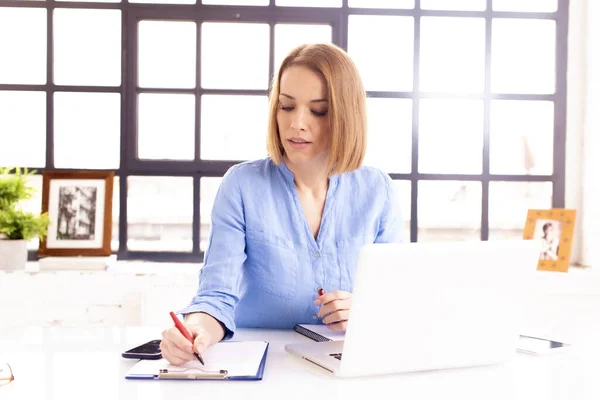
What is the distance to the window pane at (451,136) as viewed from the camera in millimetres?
3225

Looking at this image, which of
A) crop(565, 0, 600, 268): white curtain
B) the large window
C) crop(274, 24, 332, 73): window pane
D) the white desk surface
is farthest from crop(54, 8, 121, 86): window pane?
crop(565, 0, 600, 268): white curtain

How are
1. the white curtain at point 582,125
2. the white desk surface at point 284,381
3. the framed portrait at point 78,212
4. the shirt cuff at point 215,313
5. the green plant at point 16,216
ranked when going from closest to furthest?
1. the white desk surface at point 284,381
2. the shirt cuff at point 215,313
3. the green plant at point 16,216
4. the framed portrait at point 78,212
5. the white curtain at point 582,125

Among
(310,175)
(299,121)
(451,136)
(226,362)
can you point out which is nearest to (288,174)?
(310,175)

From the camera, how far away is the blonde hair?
1.68 meters

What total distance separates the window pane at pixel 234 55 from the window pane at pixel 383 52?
455mm

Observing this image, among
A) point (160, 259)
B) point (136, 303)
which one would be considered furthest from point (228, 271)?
point (160, 259)

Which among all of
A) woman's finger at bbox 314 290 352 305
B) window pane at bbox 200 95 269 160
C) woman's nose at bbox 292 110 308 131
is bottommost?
woman's finger at bbox 314 290 352 305

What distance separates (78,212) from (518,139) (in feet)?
7.21

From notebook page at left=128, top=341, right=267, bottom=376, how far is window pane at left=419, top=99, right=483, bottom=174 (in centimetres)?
205

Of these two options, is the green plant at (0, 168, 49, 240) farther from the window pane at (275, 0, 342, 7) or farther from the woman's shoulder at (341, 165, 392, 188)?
the woman's shoulder at (341, 165, 392, 188)

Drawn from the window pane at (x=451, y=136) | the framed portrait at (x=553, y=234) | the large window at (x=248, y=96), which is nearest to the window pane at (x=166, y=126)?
the large window at (x=248, y=96)

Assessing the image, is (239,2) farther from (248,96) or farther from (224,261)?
(224,261)

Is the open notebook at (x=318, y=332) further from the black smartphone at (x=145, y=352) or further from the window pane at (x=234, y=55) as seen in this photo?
the window pane at (x=234, y=55)

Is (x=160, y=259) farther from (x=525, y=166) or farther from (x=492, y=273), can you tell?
(x=492, y=273)
